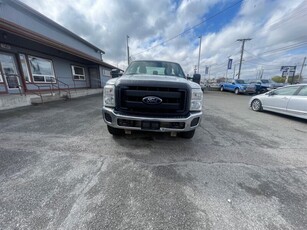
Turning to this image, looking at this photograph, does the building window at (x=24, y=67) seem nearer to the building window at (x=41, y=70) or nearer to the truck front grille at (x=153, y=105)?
the building window at (x=41, y=70)

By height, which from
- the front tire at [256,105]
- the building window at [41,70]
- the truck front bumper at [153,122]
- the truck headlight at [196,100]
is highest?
the building window at [41,70]

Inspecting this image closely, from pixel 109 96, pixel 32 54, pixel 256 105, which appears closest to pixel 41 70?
pixel 32 54

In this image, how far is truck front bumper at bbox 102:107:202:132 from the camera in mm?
2496

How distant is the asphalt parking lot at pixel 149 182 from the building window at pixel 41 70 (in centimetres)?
742

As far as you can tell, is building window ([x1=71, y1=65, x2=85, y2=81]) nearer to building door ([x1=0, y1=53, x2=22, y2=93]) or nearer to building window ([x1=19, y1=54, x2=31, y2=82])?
building window ([x1=19, y1=54, x2=31, y2=82])

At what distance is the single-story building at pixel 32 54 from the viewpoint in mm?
7160

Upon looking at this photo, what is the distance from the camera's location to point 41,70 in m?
9.44

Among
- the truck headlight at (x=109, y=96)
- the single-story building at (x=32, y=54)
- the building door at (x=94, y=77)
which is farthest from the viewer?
the building door at (x=94, y=77)

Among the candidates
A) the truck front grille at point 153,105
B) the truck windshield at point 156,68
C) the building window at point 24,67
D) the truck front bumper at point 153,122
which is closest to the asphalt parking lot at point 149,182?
the truck front bumper at point 153,122

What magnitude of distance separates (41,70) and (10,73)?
1.98m

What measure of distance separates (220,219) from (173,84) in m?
2.04

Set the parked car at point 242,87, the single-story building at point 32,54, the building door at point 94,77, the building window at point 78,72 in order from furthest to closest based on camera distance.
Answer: the parked car at point 242,87, the building door at point 94,77, the building window at point 78,72, the single-story building at point 32,54

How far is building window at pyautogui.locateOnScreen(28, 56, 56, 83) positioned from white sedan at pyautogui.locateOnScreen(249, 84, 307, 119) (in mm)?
13666

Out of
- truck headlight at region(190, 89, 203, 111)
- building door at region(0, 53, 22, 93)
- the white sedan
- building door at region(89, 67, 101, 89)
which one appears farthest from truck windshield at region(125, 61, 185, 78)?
building door at region(89, 67, 101, 89)
